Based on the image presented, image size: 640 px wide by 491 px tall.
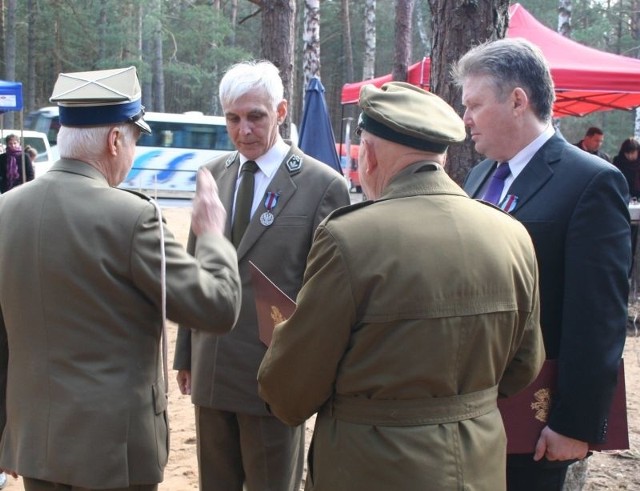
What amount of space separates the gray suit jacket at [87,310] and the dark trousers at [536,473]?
102cm

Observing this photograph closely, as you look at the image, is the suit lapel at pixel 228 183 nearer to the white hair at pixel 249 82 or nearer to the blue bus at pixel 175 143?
the white hair at pixel 249 82

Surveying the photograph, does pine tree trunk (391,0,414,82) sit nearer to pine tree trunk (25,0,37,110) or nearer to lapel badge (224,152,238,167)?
lapel badge (224,152,238,167)

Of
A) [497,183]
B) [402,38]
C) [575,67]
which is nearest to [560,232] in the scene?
[497,183]

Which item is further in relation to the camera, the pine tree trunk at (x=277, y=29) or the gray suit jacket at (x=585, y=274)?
the pine tree trunk at (x=277, y=29)

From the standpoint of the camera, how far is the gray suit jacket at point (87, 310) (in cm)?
205

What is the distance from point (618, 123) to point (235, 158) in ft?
113

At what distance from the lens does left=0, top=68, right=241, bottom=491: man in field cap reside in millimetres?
2051

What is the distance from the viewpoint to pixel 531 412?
2301mm

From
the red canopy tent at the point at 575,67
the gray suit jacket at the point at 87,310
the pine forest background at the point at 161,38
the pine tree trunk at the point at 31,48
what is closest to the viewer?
the gray suit jacket at the point at 87,310

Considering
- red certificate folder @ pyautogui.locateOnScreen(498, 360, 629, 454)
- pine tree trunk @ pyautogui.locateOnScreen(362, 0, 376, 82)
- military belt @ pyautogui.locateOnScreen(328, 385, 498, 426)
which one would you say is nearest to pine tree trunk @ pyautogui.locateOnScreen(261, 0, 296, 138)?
red certificate folder @ pyautogui.locateOnScreen(498, 360, 629, 454)

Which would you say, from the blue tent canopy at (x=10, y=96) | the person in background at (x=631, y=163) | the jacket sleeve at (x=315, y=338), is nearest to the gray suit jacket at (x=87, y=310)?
the jacket sleeve at (x=315, y=338)

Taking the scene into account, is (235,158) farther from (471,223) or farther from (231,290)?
(471,223)

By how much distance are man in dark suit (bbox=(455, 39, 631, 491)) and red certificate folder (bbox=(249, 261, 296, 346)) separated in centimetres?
74

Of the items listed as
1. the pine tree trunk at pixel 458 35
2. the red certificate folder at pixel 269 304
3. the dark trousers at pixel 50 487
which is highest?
the pine tree trunk at pixel 458 35
